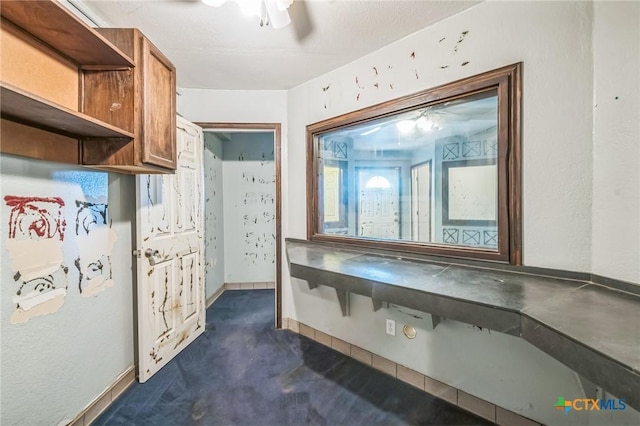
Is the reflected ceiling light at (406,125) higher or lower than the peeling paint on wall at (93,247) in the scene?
higher

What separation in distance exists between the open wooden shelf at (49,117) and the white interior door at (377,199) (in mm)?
1815

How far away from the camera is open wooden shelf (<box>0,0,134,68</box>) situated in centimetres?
95

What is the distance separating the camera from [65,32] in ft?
3.53

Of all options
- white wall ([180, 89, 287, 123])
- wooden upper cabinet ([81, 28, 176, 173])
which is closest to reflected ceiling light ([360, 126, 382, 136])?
white wall ([180, 89, 287, 123])

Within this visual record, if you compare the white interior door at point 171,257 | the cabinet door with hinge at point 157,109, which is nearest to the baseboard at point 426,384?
the white interior door at point 171,257

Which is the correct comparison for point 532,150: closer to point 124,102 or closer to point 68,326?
point 124,102

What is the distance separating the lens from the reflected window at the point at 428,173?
1.45 meters

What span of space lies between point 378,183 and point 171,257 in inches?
76.0

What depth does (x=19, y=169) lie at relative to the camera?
1.19 m

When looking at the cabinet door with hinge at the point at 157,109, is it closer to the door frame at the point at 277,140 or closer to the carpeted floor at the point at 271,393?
the door frame at the point at 277,140

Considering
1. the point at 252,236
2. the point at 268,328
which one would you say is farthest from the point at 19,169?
the point at 252,236

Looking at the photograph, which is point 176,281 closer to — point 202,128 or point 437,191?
point 202,128

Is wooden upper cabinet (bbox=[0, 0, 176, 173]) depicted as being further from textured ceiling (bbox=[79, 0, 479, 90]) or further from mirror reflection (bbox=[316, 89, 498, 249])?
mirror reflection (bbox=[316, 89, 498, 249])

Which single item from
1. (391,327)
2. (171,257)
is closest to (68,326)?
(171,257)
